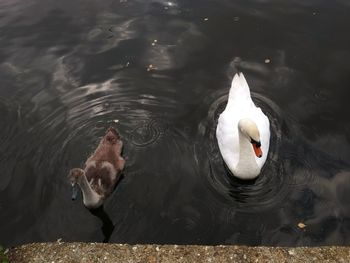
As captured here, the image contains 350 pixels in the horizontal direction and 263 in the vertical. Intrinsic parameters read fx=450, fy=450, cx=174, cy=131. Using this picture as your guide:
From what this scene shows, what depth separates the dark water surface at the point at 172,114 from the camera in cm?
695

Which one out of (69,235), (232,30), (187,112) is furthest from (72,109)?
(232,30)

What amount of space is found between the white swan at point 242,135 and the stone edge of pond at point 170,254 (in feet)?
4.79

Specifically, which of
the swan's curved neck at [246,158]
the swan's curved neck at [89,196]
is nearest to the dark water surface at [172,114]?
the swan's curved neck at [89,196]

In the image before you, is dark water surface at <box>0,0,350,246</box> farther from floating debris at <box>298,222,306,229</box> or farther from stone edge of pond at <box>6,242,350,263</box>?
stone edge of pond at <box>6,242,350,263</box>

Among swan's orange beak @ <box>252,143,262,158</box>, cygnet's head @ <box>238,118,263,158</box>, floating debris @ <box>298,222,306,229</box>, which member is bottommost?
floating debris @ <box>298,222,306,229</box>

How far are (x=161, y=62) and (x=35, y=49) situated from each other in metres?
3.17

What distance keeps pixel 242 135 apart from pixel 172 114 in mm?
2069

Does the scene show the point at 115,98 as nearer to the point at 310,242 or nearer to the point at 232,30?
the point at 232,30

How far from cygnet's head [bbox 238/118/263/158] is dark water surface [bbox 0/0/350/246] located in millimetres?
872

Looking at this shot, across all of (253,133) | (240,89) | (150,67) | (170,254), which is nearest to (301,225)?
(253,133)

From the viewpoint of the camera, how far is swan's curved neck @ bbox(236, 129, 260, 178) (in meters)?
7.10

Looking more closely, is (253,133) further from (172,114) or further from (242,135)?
(172,114)

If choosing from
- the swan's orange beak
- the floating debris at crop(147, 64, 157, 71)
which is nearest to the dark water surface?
the floating debris at crop(147, 64, 157, 71)

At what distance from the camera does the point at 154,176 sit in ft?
25.0
